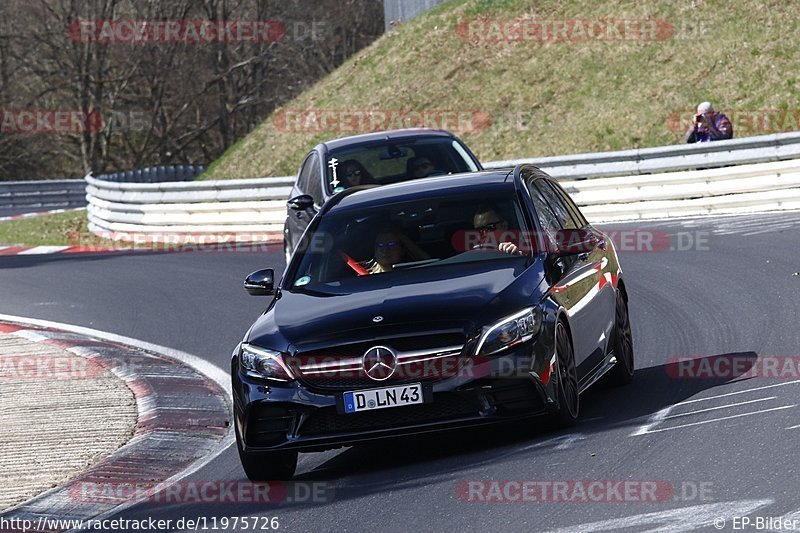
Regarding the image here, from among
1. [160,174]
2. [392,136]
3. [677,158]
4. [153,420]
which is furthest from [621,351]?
[160,174]

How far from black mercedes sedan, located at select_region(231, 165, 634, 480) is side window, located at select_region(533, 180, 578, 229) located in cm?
43

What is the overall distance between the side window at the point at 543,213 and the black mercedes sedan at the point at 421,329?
23 millimetres

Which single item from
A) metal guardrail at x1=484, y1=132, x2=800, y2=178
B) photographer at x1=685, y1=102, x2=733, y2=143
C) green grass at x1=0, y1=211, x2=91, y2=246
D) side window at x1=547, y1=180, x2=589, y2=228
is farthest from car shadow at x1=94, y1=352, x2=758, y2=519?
green grass at x1=0, y1=211, x2=91, y2=246

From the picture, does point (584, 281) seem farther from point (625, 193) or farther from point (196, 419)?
point (625, 193)

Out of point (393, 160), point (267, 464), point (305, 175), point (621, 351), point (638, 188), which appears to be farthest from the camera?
point (638, 188)

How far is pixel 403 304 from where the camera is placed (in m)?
7.61

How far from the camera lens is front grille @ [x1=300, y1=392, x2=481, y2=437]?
730 cm

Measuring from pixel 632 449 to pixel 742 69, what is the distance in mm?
24924

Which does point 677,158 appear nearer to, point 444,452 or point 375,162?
point 375,162

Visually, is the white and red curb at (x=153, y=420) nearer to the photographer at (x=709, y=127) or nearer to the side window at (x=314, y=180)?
the side window at (x=314, y=180)

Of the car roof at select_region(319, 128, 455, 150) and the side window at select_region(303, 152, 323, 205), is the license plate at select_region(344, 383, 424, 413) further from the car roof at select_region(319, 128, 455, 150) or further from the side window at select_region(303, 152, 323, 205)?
the car roof at select_region(319, 128, 455, 150)

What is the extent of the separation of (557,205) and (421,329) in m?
2.44

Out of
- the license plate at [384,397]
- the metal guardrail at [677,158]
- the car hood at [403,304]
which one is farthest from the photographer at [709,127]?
the license plate at [384,397]

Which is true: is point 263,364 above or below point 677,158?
above
